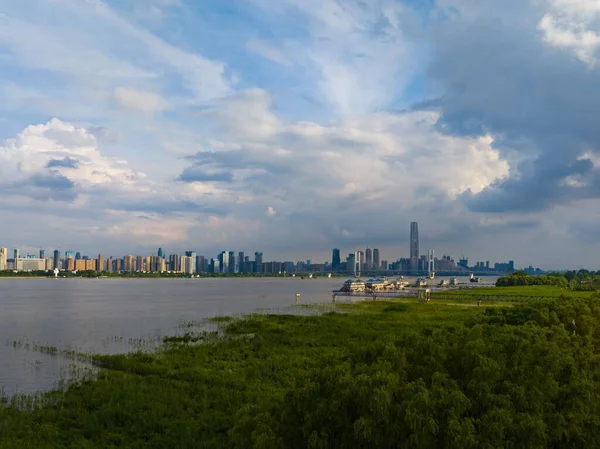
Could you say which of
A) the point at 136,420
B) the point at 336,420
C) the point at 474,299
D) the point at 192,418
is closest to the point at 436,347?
the point at 336,420

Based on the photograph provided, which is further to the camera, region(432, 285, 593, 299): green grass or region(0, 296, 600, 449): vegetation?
region(432, 285, 593, 299): green grass

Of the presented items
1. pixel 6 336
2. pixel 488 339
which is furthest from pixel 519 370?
pixel 6 336

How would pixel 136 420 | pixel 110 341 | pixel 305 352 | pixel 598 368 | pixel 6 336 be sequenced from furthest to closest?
pixel 6 336, pixel 110 341, pixel 305 352, pixel 136 420, pixel 598 368

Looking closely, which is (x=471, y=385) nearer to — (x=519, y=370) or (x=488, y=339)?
(x=519, y=370)

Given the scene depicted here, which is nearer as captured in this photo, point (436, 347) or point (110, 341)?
point (436, 347)

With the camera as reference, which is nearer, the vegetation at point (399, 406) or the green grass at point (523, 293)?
the vegetation at point (399, 406)

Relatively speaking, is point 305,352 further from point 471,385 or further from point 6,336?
point 6,336

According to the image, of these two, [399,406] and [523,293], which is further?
[523,293]

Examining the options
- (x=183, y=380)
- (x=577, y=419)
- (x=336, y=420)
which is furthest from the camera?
(x=183, y=380)

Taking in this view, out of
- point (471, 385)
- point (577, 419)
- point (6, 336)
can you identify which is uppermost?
point (471, 385)

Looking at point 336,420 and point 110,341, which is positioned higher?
point 336,420

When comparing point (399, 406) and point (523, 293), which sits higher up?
point (399, 406)
